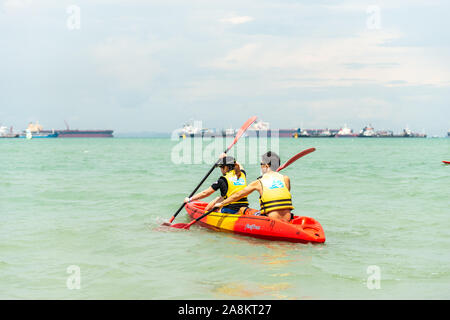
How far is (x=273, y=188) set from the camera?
9258 millimetres

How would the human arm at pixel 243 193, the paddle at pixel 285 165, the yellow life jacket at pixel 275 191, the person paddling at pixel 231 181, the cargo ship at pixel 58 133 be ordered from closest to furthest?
the yellow life jacket at pixel 275 191 < the human arm at pixel 243 193 < the person paddling at pixel 231 181 < the paddle at pixel 285 165 < the cargo ship at pixel 58 133

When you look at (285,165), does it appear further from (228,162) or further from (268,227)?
(268,227)

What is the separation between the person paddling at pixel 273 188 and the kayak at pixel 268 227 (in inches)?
8.0

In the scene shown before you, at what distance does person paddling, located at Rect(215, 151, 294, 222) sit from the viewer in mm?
9266

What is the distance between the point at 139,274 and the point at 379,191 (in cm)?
1505

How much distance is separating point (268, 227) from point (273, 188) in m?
0.88

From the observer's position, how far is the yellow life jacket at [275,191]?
364 inches

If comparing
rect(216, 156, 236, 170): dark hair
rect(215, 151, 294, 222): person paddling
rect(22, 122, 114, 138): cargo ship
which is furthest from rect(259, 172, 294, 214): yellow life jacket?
rect(22, 122, 114, 138): cargo ship
